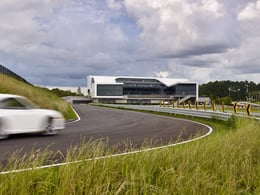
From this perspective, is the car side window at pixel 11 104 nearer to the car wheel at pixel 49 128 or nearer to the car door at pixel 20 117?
the car door at pixel 20 117

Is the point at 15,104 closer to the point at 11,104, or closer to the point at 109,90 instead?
the point at 11,104

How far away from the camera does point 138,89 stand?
127 meters

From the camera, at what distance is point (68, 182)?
4559mm

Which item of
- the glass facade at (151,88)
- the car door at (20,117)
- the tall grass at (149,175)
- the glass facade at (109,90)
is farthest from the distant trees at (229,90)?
the tall grass at (149,175)

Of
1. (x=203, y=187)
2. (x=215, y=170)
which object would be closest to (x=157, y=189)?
(x=203, y=187)

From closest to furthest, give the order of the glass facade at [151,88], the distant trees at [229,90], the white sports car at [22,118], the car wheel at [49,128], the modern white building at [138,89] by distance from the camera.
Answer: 1. the white sports car at [22,118]
2. the car wheel at [49,128]
3. the modern white building at [138,89]
4. the glass facade at [151,88]
5. the distant trees at [229,90]

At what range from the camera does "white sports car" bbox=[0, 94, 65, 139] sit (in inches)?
459

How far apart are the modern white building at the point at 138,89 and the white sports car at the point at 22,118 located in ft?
332

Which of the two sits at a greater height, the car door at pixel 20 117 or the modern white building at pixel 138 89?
the modern white building at pixel 138 89

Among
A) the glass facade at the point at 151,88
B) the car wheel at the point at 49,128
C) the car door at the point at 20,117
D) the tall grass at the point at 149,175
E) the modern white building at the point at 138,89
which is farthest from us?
the glass facade at the point at 151,88

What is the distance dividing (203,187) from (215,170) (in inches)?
43.6

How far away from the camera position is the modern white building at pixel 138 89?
119562mm

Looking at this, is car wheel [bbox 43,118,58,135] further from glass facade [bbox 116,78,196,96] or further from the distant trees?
the distant trees

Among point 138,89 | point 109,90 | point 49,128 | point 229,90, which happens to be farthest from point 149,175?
point 229,90
